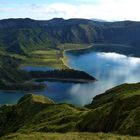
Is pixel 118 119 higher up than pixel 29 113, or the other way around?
pixel 118 119

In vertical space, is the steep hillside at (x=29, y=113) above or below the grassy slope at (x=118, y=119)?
below

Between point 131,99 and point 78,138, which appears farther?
point 131,99

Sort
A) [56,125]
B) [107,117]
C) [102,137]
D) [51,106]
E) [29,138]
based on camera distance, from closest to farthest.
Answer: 1. [102,137]
2. [29,138]
3. [107,117]
4. [56,125]
5. [51,106]

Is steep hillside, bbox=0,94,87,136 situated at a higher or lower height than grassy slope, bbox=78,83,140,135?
lower

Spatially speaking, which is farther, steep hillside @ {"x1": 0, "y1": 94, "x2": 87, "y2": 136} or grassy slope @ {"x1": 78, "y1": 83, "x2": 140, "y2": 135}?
steep hillside @ {"x1": 0, "y1": 94, "x2": 87, "y2": 136}

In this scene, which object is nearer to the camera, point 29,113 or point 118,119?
point 118,119

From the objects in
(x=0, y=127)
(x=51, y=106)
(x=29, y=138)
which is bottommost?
(x=0, y=127)

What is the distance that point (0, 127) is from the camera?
510 feet

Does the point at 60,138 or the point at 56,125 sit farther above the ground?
the point at 60,138

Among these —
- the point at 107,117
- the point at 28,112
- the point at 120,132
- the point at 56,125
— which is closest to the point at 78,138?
the point at 120,132

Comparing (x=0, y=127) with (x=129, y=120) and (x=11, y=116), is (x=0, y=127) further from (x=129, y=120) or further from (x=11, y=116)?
(x=129, y=120)

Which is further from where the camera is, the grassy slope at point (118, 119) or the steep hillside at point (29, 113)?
the steep hillside at point (29, 113)

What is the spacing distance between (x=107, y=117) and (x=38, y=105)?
7802cm

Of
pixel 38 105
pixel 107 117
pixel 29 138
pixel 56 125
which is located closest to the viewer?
pixel 29 138
